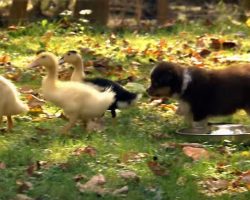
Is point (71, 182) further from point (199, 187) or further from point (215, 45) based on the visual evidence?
point (215, 45)

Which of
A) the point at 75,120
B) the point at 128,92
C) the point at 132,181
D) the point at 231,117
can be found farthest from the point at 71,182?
the point at 231,117

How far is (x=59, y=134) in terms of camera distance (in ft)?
27.0

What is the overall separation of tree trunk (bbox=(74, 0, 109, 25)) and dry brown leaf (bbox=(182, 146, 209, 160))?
8270mm

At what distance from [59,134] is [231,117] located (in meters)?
2.16

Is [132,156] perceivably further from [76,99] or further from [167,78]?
[167,78]

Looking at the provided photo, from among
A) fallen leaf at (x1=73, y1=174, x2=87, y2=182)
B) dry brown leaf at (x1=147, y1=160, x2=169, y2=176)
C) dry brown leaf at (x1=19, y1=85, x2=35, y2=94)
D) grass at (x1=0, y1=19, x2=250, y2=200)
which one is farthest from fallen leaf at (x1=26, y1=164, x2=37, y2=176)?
dry brown leaf at (x1=19, y1=85, x2=35, y2=94)

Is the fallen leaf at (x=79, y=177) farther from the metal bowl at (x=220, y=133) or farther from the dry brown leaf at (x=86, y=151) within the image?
the metal bowl at (x=220, y=133)

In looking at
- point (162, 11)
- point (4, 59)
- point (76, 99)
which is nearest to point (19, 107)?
point (76, 99)

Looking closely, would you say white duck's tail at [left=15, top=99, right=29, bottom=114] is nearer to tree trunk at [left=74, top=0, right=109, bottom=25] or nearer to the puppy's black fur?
the puppy's black fur

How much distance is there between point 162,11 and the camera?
16359 millimetres

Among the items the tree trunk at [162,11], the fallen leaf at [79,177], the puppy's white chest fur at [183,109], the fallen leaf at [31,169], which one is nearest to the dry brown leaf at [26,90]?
the puppy's white chest fur at [183,109]

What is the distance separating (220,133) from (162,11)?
7.94m

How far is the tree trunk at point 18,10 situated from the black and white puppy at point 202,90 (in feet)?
23.5

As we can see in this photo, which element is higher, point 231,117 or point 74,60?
point 74,60
